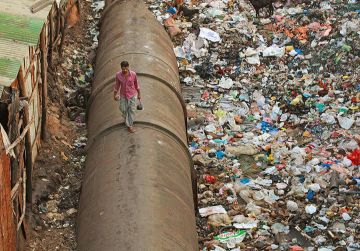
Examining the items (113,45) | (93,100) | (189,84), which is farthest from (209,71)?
(93,100)

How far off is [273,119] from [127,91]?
161 inches

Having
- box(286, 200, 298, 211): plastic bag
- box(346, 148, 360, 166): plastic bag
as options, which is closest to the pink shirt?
box(286, 200, 298, 211): plastic bag

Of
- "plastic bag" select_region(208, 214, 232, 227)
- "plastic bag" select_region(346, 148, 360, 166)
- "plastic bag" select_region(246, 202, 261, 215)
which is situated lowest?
"plastic bag" select_region(208, 214, 232, 227)

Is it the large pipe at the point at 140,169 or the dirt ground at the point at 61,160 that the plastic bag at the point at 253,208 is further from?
the dirt ground at the point at 61,160

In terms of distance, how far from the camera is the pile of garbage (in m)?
6.53

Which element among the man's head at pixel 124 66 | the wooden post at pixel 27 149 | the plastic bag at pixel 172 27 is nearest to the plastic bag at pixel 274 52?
the plastic bag at pixel 172 27

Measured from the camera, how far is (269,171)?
747 centimetres

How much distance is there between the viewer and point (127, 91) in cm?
532

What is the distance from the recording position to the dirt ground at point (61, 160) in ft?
19.1

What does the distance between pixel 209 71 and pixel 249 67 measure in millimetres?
876

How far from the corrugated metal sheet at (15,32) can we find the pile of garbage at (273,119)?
10.8 feet

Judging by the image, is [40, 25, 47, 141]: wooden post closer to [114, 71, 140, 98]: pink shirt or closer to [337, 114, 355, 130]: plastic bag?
[114, 71, 140, 98]: pink shirt

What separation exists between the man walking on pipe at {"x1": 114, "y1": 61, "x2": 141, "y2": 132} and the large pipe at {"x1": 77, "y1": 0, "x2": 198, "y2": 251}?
0.42 ft

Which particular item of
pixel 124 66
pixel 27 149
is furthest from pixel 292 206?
pixel 27 149
